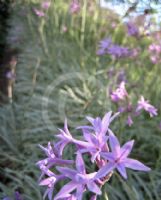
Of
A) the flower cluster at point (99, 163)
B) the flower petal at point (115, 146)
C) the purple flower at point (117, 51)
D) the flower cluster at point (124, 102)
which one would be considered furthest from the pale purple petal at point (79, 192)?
the purple flower at point (117, 51)

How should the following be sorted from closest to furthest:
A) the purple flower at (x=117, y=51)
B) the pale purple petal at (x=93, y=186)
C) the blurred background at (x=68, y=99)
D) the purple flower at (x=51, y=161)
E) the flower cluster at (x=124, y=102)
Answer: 1. the pale purple petal at (x=93, y=186)
2. the purple flower at (x=51, y=161)
3. the flower cluster at (x=124, y=102)
4. the blurred background at (x=68, y=99)
5. the purple flower at (x=117, y=51)

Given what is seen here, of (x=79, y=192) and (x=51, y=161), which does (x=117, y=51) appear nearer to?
(x=51, y=161)

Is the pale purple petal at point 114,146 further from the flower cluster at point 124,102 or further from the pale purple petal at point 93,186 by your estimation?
the flower cluster at point 124,102

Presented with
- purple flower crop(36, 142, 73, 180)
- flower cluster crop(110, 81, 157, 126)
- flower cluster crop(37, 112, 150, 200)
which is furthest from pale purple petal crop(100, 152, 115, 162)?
flower cluster crop(110, 81, 157, 126)

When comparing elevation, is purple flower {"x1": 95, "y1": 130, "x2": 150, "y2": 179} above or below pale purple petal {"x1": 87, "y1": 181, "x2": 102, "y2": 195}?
above

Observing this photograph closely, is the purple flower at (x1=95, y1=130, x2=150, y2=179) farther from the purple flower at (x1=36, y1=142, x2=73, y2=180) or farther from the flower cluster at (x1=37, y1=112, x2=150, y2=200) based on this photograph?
the purple flower at (x1=36, y1=142, x2=73, y2=180)

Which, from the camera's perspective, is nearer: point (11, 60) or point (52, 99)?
point (11, 60)

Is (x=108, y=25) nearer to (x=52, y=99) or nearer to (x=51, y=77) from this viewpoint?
(x=51, y=77)

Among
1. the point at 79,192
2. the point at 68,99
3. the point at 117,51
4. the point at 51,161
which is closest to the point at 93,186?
the point at 79,192

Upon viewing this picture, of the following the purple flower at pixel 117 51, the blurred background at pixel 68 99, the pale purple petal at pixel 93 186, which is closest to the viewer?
the pale purple petal at pixel 93 186

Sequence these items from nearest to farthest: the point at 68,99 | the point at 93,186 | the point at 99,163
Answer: the point at 93,186 → the point at 99,163 → the point at 68,99

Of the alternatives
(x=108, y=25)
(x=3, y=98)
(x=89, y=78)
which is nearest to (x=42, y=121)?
(x=3, y=98)
